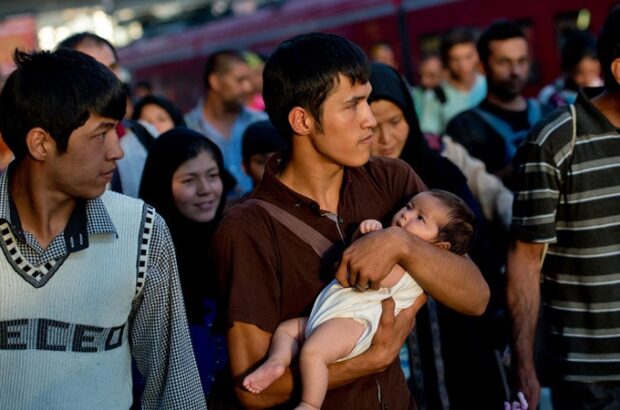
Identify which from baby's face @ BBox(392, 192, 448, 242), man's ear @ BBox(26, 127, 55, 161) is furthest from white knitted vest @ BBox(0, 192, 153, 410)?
baby's face @ BBox(392, 192, 448, 242)

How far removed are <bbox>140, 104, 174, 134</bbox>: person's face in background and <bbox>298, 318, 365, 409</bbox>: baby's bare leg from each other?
4690 mm

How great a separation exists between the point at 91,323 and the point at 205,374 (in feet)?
4.26

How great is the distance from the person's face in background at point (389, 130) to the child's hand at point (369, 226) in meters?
1.46

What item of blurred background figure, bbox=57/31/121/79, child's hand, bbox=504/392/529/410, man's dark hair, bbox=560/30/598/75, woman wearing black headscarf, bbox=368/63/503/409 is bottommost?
child's hand, bbox=504/392/529/410

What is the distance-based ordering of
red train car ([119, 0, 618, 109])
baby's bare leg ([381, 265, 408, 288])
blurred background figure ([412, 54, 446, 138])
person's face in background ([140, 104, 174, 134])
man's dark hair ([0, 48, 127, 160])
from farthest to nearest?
red train car ([119, 0, 618, 109]) → blurred background figure ([412, 54, 446, 138]) → person's face in background ([140, 104, 174, 134]) → baby's bare leg ([381, 265, 408, 288]) → man's dark hair ([0, 48, 127, 160])

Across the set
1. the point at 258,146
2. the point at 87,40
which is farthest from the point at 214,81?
the point at 87,40

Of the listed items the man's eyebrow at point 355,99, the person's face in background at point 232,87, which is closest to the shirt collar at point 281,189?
the man's eyebrow at point 355,99

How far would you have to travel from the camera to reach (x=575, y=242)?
399 centimetres

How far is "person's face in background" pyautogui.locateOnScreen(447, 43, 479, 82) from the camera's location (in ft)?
31.8

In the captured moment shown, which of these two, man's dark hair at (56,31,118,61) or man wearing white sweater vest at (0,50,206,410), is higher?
man's dark hair at (56,31,118,61)

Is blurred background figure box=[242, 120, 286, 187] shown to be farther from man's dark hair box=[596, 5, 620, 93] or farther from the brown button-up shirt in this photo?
the brown button-up shirt

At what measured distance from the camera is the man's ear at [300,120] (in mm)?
3291

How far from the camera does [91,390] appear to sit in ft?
10.2

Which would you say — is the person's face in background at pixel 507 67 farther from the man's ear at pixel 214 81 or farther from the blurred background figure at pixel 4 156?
the blurred background figure at pixel 4 156
